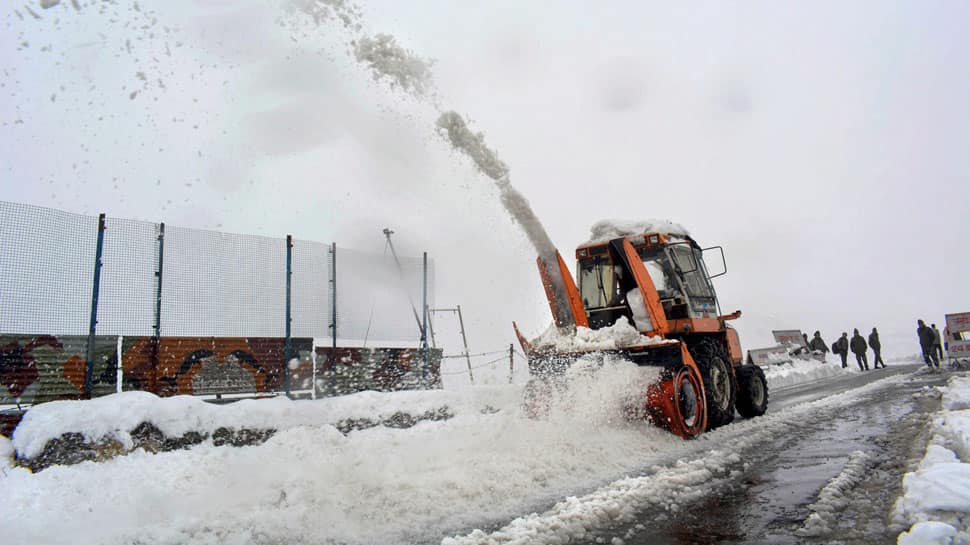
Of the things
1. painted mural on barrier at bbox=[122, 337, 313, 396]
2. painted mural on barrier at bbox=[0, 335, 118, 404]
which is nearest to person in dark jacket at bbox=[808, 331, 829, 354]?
painted mural on barrier at bbox=[122, 337, 313, 396]

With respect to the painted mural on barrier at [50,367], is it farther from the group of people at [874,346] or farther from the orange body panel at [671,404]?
the group of people at [874,346]

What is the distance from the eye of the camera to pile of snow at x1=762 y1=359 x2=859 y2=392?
20297 mm

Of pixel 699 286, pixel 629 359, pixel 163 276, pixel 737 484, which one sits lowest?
pixel 737 484

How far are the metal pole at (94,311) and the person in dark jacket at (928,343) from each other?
25747 millimetres

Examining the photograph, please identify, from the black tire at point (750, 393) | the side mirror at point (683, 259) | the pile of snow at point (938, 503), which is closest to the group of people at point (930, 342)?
the black tire at point (750, 393)

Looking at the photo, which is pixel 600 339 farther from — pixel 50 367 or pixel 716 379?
pixel 50 367

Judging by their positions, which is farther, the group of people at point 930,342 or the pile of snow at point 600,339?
the group of people at point 930,342

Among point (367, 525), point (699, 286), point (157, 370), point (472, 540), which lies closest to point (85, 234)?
point (157, 370)

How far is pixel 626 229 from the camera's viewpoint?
9.08m

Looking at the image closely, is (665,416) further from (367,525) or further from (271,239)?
(271,239)

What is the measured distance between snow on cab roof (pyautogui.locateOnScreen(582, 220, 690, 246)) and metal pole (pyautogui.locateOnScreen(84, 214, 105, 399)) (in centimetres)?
716

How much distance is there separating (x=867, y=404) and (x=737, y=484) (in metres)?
7.24

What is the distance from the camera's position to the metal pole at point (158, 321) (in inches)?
343

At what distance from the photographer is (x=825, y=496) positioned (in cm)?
431
